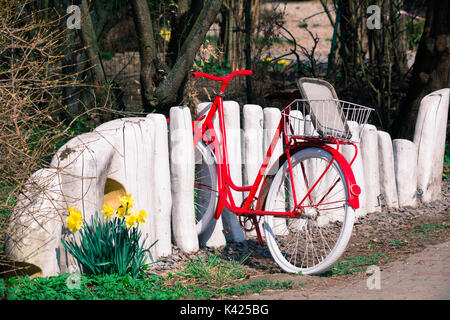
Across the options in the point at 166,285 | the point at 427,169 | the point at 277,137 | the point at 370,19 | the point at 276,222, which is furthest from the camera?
the point at 370,19

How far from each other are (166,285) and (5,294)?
101cm

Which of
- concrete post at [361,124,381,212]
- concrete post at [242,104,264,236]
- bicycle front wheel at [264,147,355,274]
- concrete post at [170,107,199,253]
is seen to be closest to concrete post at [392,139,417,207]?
concrete post at [361,124,381,212]

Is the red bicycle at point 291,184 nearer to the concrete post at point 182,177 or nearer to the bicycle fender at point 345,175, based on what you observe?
the bicycle fender at point 345,175

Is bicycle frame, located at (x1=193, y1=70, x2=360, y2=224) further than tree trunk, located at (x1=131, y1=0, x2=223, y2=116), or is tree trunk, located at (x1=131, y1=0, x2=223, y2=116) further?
tree trunk, located at (x1=131, y1=0, x2=223, y2=116)

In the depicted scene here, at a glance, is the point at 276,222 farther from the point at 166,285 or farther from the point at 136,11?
the point at 136,11

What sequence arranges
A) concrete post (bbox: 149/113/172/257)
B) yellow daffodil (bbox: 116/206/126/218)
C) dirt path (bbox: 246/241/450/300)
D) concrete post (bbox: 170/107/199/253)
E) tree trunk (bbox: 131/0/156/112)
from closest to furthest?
dirt path (bbox: 246/241/450/300), yellow daffodil (bbox: 116/206/126/218), concrete post (bbox: 149/113/172/257), concrete post (bbox: 170/107/199/253), tree trunk (bbox: 131/0/156/112)

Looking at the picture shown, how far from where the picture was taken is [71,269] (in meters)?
3.75

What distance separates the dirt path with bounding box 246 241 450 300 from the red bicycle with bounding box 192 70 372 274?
0.27 m

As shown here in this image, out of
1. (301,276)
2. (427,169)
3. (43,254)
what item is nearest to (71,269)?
(43,254)

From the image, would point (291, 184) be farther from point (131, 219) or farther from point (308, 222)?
point (131, 219)

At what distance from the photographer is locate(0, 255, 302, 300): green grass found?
3473 mm

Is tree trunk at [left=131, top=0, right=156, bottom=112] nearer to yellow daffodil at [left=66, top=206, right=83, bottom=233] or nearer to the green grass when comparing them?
the green grass

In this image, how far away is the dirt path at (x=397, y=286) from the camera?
347 centimetres

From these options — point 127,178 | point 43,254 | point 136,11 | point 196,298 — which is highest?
point 136,11
